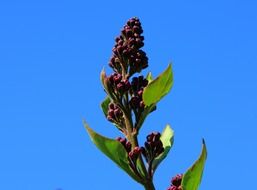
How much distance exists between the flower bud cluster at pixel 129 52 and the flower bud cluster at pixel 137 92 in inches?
4.9

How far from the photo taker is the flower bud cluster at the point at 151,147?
18.7ft

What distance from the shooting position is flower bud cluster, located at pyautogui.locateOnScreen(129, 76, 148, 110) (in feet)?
18.8

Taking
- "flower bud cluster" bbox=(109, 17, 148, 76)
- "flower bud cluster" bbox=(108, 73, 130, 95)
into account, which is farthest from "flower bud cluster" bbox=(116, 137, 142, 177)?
"flower bud cluster" bbox=(109, 17, 148, 76)

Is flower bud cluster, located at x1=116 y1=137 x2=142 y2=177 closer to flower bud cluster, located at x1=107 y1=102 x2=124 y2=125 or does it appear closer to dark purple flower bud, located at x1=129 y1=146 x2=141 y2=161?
dark purple flower bud, located at x1=129 y1=146 x2=141 y2=161

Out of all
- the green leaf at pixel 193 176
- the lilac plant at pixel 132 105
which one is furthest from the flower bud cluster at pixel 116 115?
the green leaf at pixel 193 176

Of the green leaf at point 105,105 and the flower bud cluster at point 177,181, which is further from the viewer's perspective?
the green leaf at point 105,105

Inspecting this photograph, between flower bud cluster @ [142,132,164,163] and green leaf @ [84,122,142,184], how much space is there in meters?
0.21

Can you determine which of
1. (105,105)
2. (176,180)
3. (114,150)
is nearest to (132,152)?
(114,150)

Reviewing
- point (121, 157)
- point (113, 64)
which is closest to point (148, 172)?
point (121, 157)

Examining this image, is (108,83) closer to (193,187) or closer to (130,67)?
(130,67)

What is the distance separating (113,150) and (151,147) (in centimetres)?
37

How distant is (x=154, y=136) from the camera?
225 inches

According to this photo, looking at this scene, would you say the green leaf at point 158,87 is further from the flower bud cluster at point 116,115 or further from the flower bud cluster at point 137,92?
the flower bud cluster at point 116,115

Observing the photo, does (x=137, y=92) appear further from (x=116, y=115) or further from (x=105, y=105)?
(x=105, y=105)
